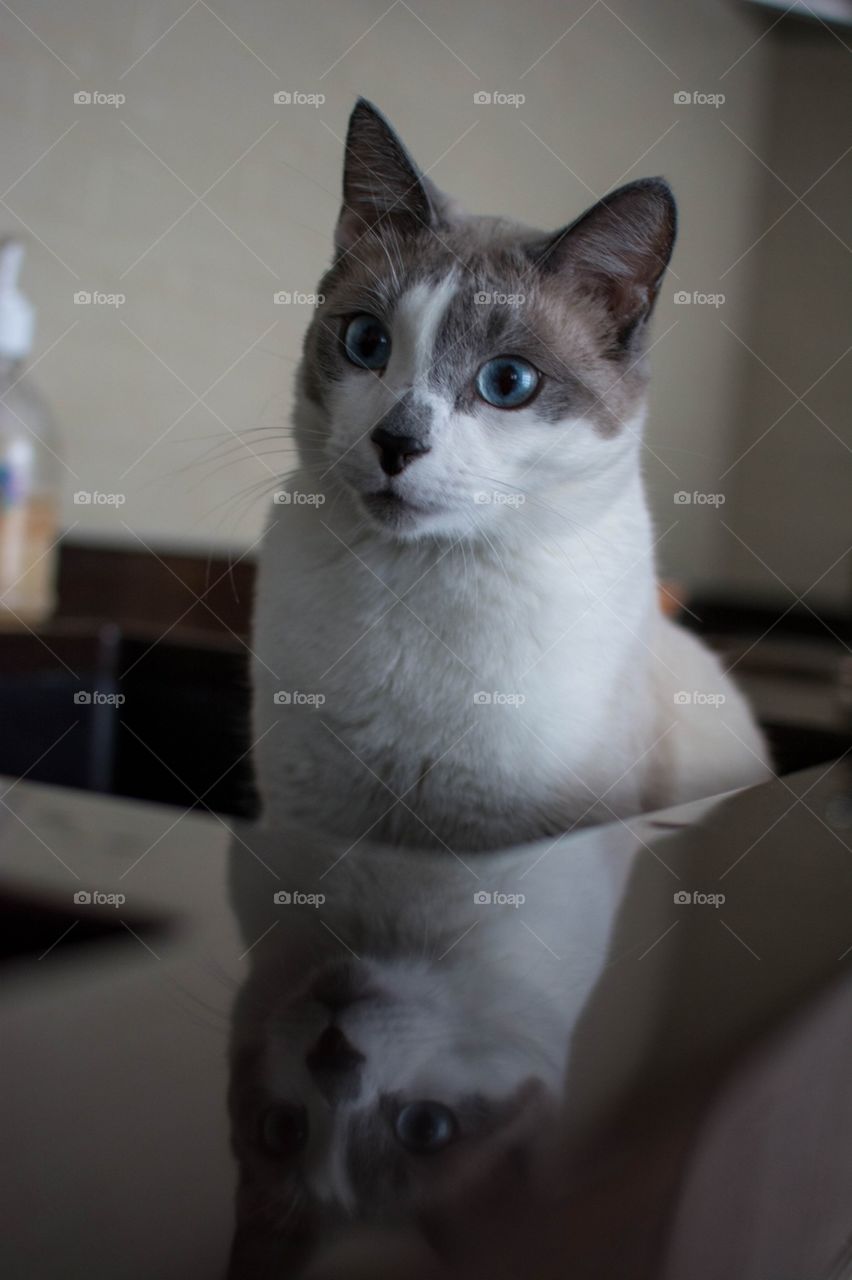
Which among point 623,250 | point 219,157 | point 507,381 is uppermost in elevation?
point 219,157

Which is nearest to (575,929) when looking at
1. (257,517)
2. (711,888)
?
(711,888)

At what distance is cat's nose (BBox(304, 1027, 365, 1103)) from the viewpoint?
0.26m

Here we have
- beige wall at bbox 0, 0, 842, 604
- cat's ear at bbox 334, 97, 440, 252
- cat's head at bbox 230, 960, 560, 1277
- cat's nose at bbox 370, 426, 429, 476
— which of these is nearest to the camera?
cat's head at bbox 230, 960, 560, 1277

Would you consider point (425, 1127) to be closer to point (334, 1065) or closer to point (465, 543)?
point (334, 1065)

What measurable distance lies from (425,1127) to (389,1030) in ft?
0.18

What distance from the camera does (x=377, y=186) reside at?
3.06 ft

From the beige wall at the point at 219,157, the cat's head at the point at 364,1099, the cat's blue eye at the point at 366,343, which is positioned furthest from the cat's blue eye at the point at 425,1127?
the beige wall at the point at 219,157

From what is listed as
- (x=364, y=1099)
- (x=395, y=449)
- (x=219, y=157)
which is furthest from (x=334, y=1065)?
(x=219, y=157)

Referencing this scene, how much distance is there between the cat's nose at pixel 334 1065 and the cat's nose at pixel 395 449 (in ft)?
1.79

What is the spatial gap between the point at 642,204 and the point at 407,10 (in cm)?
135

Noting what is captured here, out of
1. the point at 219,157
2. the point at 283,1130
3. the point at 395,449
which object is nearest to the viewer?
the point at 283,1130

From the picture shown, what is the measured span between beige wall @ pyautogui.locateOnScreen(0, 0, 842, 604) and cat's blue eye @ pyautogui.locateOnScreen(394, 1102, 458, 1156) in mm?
1493

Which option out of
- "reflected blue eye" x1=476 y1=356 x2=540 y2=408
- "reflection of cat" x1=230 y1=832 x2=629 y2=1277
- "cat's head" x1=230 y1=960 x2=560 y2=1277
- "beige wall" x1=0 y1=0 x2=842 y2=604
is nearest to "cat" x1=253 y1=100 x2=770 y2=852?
"reflected blue eye" x1=476 y1=356 x2=540 y2=408

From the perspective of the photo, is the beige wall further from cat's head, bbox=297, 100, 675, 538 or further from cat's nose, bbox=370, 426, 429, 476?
cat's nose, bbox=370, 426, 429, 476
